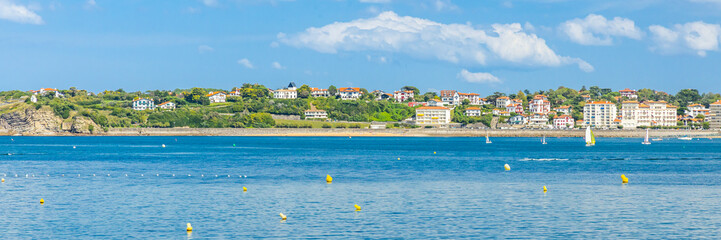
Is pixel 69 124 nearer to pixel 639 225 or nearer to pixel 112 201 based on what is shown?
pixel 112 201

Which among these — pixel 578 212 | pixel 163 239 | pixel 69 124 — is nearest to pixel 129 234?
pixel 163 239

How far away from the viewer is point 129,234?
25.9 meters

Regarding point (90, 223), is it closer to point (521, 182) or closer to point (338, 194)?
point (338, 194)

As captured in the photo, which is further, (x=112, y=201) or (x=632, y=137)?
(x=632, y=137)

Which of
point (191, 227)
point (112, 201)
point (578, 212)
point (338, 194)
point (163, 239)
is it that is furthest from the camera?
point (338, 194)

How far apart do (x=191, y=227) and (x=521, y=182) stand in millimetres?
24491

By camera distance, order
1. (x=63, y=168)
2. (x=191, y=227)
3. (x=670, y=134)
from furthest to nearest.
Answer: (x=670, y=134) → (x=63, y=168) → (x=191, y=227)

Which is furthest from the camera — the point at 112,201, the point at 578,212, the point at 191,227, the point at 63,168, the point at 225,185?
the point at 63,168

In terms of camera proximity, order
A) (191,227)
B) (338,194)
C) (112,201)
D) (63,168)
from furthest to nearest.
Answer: (63,168)
(338,194)
(112,201)
(191,227)

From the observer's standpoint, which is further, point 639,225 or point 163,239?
point 639,225

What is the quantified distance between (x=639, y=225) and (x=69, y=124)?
187105 millimetres

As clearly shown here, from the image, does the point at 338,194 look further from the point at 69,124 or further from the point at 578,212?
the point at 69,124

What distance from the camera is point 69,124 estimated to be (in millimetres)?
196000

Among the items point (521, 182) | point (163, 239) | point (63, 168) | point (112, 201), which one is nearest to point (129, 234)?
point (163, 239)
